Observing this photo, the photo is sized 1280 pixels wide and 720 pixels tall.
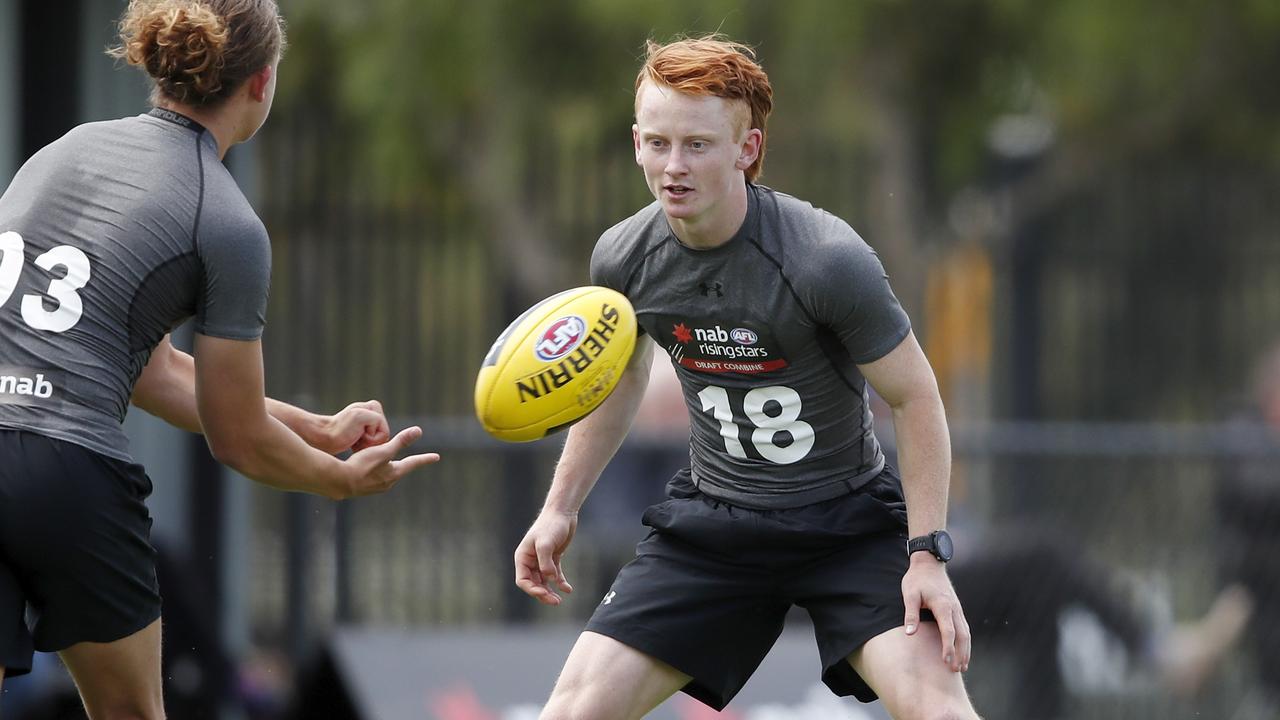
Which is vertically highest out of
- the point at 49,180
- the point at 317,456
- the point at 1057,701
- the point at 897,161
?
the point at 49,180

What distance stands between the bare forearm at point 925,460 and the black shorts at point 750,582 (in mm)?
250

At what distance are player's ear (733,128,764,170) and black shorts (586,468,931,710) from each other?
89cm

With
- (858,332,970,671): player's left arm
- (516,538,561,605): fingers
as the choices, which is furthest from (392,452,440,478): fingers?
(858,332,970,671): player's left arm

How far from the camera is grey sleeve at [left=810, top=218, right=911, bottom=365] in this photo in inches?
172

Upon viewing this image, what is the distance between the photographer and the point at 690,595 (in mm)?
4754

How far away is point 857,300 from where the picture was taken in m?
4.36

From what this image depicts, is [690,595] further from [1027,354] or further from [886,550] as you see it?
[1027,354]

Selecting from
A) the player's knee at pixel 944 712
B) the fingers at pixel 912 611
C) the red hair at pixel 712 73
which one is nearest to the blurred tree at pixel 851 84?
the red hair at pixel 712 73

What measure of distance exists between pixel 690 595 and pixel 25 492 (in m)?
1.69

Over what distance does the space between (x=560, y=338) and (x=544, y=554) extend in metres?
0.64

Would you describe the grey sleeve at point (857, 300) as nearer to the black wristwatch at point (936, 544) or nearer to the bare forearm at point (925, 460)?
the bare forearm at point (925, 460)

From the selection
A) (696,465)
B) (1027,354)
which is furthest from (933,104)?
(696,465)

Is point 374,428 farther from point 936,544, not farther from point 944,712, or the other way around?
point 944,712

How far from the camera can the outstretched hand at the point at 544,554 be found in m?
4.82
